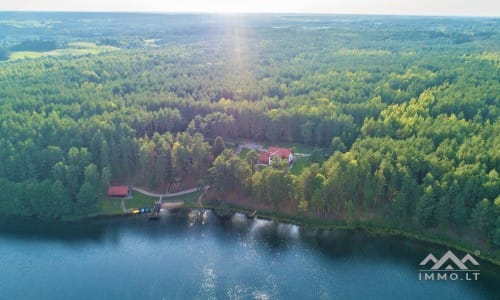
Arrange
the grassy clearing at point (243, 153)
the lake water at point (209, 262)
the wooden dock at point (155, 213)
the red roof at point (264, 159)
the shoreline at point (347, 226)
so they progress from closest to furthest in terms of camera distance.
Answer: the lake water at point (209, 262), the shoreline at point (347, 226), the wooden dock at point (155, 213), the red roof at point (264, 159), the grassy clearing at point (243, 153)

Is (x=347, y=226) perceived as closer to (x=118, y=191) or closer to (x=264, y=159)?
(x=264, y=159)

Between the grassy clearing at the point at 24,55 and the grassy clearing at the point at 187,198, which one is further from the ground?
the grassy clearing at the point at 24,55

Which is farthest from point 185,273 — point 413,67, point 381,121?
point 413,67

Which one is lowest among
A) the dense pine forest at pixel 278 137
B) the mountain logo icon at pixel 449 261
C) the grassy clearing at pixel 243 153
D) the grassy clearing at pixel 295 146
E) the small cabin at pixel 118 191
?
the mountain logo icon at pixel 449 261

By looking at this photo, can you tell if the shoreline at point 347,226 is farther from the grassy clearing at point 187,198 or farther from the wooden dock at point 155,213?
the wooden dock at point 155,213

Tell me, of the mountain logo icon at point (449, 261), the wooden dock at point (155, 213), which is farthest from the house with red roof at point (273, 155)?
the mountain logo icon at point (449, 261)

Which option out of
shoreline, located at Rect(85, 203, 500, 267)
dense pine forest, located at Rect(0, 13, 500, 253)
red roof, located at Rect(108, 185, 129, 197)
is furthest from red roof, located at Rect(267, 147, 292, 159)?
red roof, located at Rect(108, 185, 129, 197)

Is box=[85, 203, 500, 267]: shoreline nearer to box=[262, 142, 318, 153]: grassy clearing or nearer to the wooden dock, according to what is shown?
the wooden dock
